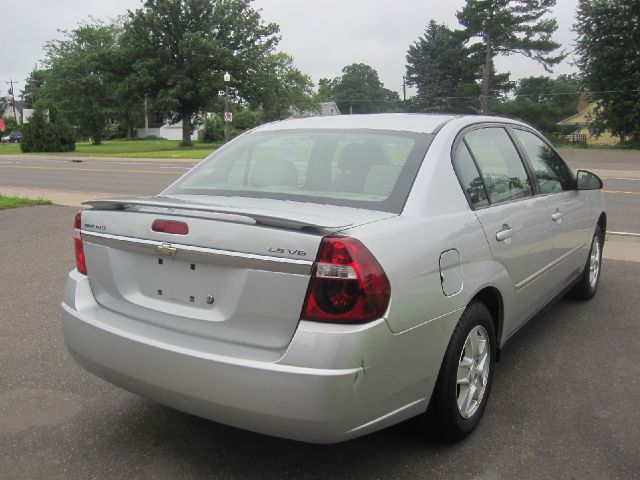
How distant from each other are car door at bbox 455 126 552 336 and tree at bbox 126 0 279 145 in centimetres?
4625

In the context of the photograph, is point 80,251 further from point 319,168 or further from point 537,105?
point 537,105

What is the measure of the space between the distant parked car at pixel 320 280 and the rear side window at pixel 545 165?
0.57m

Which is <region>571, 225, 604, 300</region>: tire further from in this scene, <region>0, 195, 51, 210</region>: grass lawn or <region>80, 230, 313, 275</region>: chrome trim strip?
<region>0, 195, 51, 210</region>: grass lawn

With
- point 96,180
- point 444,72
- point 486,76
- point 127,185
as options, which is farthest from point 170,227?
point 444,72

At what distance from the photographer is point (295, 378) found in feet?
7.78

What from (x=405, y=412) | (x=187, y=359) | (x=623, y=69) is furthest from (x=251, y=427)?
(x=623, y=69)

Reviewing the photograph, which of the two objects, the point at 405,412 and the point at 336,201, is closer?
the point at 405,412

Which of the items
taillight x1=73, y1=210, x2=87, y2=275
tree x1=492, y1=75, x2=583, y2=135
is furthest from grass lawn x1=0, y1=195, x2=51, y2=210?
tree x1=492, y1=75, x2=583, y2=135

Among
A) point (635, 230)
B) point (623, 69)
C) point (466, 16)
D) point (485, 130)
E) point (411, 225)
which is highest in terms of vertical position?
point (466, 16)

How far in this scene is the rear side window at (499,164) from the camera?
3.60 m

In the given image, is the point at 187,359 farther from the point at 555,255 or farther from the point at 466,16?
the point at 466,16

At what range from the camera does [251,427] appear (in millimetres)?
2502

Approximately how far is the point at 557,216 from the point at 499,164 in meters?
0.76

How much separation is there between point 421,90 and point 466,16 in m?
12.8
